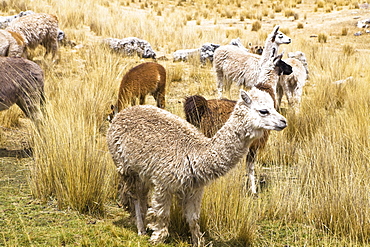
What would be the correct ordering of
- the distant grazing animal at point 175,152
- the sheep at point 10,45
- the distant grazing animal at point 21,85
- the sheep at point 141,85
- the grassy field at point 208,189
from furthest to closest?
the sheep at point 10,45
the sheep at point 141,85
the distant grazing animal at point 21,85
the grassy field at point 208,189
the distant grazing animal at point 175,152

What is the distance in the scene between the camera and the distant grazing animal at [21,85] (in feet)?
20.6

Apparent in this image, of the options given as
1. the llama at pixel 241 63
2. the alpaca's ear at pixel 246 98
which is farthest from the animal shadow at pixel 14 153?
the llama at pixel 241 63

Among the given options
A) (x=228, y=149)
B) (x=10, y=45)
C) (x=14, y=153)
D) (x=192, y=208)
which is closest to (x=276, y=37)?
(x=14, y=153)

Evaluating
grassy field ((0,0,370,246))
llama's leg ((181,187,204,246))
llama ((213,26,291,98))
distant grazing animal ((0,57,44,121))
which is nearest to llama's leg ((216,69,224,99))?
llama ((213,26,291,98))

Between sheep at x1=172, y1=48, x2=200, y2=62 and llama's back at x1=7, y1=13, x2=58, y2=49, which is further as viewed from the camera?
sheep at x1=172, y1=48, x2=200, y2=62

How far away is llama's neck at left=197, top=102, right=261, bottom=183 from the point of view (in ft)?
12.4

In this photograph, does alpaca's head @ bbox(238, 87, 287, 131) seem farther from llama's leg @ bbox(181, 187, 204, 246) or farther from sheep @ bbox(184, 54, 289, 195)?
sheep @ bbox(184, 54, 289, 195)

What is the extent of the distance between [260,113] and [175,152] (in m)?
0.84

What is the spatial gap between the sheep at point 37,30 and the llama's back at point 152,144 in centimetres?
761

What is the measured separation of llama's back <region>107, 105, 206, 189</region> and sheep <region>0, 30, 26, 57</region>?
6.07 metres

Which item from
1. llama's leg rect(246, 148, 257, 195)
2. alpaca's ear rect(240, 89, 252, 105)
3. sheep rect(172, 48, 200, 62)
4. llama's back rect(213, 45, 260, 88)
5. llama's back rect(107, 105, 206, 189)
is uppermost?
alpaca's ear rect(240, 89, 252, 105)

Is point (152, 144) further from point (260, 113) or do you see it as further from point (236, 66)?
point (236, 66)

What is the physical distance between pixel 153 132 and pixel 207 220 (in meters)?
1.12

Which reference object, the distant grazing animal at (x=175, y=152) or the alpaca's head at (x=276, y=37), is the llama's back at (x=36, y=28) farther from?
the distant grazing animal at (x=175, y=152)
